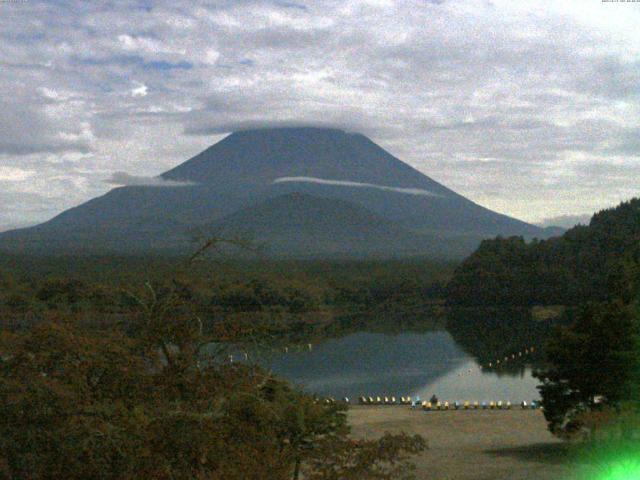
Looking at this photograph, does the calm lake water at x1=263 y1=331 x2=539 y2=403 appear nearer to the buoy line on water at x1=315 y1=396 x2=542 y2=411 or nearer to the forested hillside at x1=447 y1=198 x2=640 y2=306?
the buoy line on water at x1=315 y1=396 x2=542 y2=411

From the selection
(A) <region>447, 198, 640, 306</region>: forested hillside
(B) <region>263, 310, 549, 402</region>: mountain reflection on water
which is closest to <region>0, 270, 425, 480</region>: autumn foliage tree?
(B) <region>263, 310, 549, 402</region>: mountain reflection on water

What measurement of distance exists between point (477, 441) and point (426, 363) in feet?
68.7

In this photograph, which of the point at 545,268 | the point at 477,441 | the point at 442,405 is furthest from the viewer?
the point at 545,268

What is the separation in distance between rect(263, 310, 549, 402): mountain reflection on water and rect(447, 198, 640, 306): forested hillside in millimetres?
5754

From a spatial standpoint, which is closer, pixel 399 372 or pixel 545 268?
pixel 399 372

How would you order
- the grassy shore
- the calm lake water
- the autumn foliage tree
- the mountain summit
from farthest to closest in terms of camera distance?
1. the mountain summit
2. the calm lake water
3. the grassy shore
4. the autumn foliage tree

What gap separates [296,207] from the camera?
153m

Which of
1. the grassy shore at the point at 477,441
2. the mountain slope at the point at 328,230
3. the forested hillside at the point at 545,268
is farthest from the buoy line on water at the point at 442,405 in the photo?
the mountain slope at the point at 328,230

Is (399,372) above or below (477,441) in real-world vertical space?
below

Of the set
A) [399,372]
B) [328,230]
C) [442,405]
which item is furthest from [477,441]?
[328,230]

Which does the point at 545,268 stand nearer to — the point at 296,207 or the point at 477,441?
the point at 477,441

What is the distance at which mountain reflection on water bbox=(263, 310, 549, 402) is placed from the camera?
30844 mm

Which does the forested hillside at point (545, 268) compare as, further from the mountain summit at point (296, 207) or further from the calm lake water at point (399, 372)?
the mountain summit at point (296, 207)

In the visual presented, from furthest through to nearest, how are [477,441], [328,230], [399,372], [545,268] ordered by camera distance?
[328,230], [545,268], [399,372], [477,441]
